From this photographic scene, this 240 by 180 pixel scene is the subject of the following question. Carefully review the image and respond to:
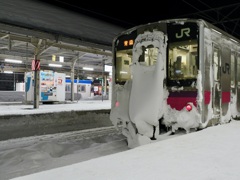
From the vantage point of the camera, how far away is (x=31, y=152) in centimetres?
636

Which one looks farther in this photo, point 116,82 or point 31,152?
point 116,82

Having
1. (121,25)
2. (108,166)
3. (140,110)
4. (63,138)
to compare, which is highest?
(121,25)

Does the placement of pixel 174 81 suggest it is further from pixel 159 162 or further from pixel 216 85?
pixel 159 162

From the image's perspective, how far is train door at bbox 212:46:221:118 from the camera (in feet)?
19.0

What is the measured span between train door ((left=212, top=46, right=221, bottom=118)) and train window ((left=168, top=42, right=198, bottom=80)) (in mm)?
654

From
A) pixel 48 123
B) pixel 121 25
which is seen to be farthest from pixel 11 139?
pixel 121 25

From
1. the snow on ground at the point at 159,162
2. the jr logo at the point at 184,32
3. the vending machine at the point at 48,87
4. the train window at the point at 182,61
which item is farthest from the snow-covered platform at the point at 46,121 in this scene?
the vending machine at the point at 48,87

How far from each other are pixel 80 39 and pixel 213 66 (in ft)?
18.3

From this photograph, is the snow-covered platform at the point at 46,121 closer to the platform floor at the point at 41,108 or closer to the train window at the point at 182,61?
the platform floor at the point at 41,108

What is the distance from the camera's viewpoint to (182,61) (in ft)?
18.2

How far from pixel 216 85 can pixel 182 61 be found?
1067mm

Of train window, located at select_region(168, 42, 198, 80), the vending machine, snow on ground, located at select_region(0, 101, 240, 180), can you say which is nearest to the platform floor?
the vending machine

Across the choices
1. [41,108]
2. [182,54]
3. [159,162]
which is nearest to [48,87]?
[41,108]

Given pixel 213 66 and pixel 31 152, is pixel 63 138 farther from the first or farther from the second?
pixel 213 66
